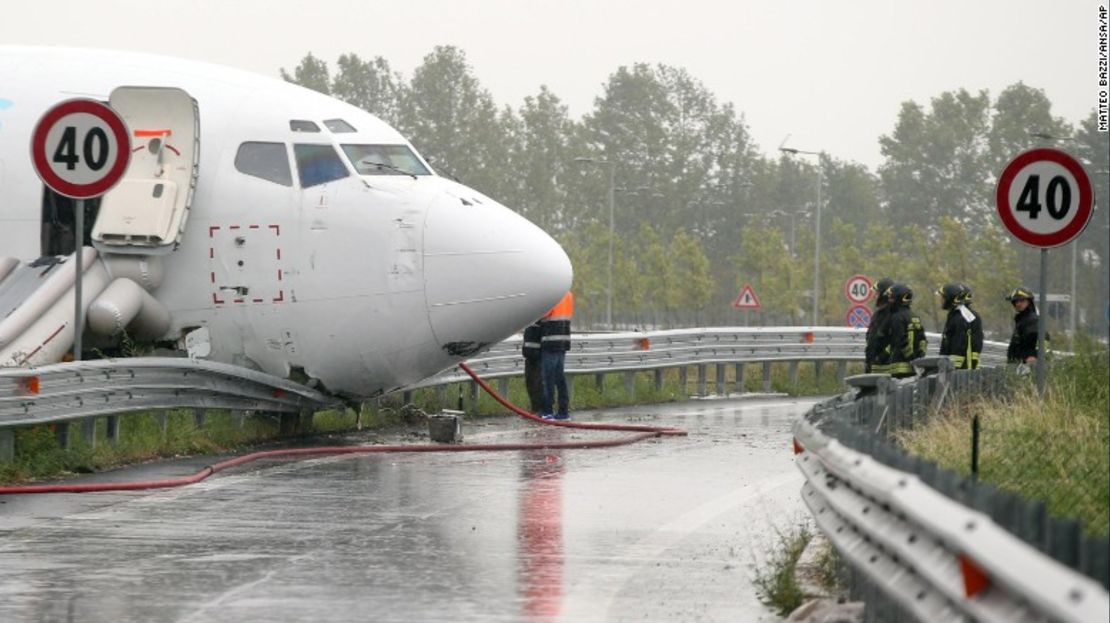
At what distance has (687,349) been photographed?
3419 centimetres

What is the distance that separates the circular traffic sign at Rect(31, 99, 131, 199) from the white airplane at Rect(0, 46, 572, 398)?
5.55ft

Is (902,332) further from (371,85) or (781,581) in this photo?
(371,85)

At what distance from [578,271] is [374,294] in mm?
92500

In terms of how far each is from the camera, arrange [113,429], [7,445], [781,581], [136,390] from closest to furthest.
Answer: [781,581] < [7,445] < [136,390] < [113,429]

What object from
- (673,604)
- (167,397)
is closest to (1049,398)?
(673,604)

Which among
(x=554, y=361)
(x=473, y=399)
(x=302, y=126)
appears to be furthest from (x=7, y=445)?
(x=473, y=399)

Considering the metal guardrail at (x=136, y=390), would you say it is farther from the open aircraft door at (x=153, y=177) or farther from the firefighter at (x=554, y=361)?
the firefighter at (x=554, y=361)

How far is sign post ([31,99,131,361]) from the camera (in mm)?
17719

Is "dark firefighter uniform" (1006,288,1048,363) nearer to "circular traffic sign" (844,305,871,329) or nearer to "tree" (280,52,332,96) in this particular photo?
"circular traffic sign" (844,305,871,329)

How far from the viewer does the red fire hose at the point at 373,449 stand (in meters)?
15.5

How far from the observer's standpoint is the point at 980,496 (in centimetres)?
631

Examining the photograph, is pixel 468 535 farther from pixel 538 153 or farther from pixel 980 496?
pixel 538 153

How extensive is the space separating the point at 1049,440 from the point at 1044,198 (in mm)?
3951

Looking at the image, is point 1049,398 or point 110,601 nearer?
point 110,601
